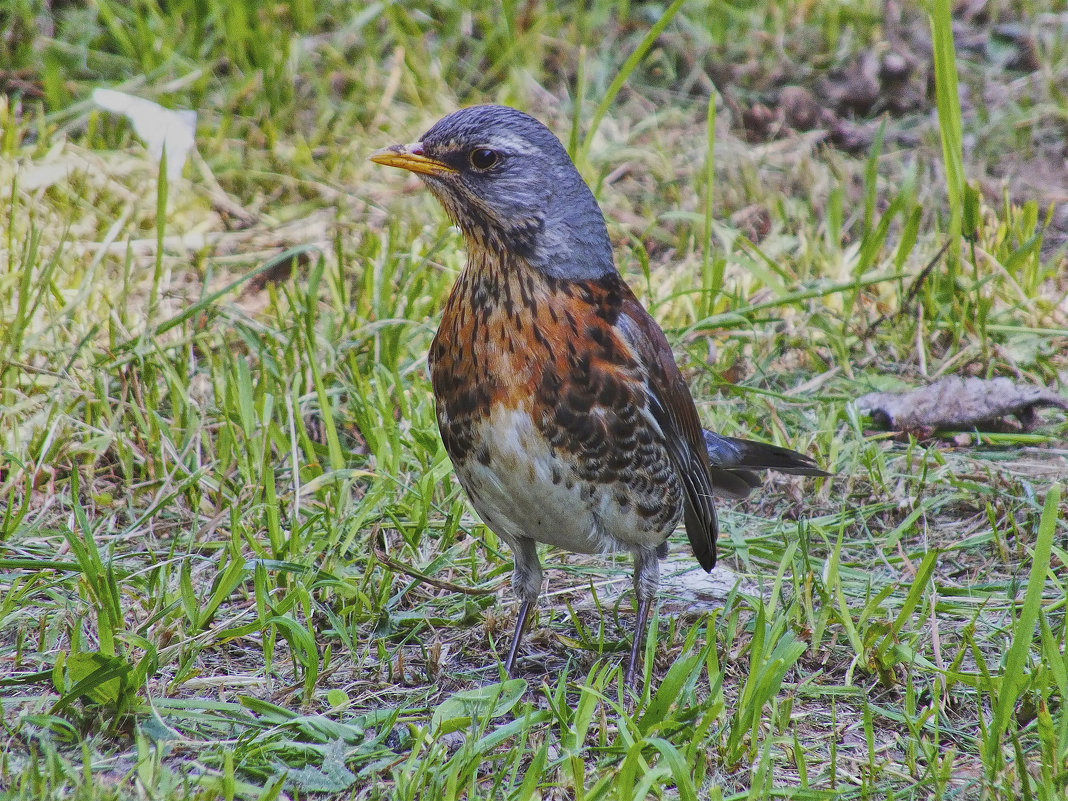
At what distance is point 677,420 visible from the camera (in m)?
3.89

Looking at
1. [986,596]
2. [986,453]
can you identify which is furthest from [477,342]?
[986,453]

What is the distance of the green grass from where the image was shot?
3211 mm

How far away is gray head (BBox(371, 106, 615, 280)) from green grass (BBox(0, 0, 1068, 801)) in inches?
40.0

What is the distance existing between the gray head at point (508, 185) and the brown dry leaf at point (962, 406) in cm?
185

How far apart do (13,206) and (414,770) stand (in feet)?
12.0

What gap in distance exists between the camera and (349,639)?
3746 millimetres

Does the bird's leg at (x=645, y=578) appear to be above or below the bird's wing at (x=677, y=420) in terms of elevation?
below

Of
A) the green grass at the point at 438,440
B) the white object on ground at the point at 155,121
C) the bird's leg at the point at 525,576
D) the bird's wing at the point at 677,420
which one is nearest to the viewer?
the green grass at the point at 438,440

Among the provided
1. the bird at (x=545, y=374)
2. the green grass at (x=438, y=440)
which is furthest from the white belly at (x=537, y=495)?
the green grass at (x=438, y=440)

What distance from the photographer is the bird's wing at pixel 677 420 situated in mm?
3740

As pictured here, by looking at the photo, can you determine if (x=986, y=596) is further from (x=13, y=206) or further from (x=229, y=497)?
(x=13, y=206)

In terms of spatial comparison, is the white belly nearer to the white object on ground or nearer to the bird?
the bird

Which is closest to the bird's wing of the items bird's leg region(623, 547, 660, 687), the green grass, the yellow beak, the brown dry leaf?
bird's leg region(623, 547, 660, 687)

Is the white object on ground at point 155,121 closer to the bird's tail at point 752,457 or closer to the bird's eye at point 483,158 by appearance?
the bird's eye at point 483,158
